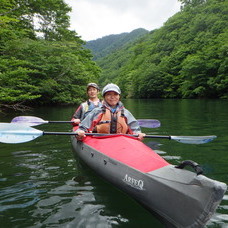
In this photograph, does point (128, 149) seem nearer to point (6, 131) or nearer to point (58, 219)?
point (58, 219)

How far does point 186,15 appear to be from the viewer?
52.3m

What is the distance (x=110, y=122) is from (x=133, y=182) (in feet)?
5.47

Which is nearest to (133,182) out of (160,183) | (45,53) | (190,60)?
(160,183)

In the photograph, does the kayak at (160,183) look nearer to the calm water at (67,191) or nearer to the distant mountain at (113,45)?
the calm water at (67,191)

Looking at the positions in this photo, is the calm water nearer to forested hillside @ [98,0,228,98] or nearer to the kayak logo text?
the kayak logo text

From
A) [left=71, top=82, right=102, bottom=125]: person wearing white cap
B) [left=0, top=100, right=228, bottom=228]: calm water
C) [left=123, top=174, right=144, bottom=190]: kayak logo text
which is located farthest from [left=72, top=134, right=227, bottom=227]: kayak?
[left=71, top=82, right=102, bottom=125]: person wearing white cap

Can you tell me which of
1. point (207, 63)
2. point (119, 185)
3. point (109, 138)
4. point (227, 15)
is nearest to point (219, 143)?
point (109, 138)

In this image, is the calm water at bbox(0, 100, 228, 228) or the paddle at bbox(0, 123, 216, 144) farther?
the paddle at bbox(0, 123, 216, 144)

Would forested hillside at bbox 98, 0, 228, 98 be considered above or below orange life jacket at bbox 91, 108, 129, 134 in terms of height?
above

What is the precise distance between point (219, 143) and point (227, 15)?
40.2m

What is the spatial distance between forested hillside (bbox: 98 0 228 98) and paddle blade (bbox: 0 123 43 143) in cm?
2848

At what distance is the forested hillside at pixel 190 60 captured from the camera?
1249 inches

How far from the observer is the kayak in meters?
2.00

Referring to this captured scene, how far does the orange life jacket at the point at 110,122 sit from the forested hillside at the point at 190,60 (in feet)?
90.7
